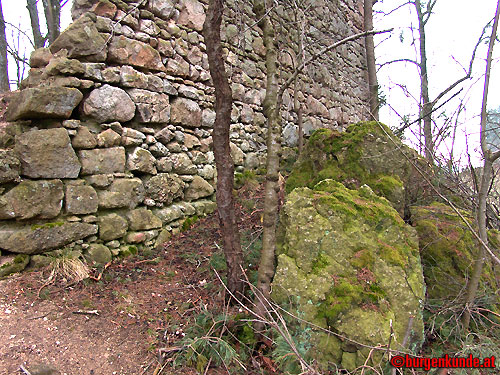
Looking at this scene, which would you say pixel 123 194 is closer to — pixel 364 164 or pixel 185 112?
pixel 185 112

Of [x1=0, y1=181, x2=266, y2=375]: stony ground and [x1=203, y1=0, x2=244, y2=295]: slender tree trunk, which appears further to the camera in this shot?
[x1=203, y1=0, x2=244, y2=295]: slender tree trunk

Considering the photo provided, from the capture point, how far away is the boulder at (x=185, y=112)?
13.1 feet

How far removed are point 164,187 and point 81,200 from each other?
0.92 metres

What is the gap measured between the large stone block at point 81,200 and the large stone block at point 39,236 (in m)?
0.13

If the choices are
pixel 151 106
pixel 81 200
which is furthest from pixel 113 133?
pixel 81 200

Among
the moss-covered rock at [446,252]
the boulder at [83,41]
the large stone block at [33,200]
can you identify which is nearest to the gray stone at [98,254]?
the large stone block at [33,200]

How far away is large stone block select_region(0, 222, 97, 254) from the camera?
9.13ft

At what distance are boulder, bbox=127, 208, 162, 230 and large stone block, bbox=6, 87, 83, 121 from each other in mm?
1160

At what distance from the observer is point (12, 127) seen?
3.02 meters

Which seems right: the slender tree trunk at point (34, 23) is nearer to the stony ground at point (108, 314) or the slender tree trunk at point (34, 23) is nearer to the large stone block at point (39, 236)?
the large stone block at point (39, 236)

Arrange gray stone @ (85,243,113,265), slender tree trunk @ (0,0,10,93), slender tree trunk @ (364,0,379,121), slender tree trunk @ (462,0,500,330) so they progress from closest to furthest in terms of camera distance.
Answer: slender tree trunk @ (462,0,500,330) → gray stone @ (85,243,113,265) → slender tree trunk @ (0,0,10,93) → slender tree trunk @ (364,0,379,121)

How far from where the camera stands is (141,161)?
3.58m

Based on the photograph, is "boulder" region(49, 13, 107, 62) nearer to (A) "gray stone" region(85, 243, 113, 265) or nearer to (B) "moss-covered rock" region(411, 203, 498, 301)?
(A) "gray stone" region(85, 243, 113, 265)

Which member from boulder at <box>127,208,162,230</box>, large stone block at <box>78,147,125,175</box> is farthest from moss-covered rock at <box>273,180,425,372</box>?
large stone block at <box>78,147,125,175</box>
